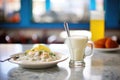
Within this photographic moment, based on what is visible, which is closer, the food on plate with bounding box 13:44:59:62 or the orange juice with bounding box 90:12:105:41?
the food on plate with bounding box 13:44:59:62

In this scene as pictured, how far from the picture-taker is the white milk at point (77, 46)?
3.76 feet

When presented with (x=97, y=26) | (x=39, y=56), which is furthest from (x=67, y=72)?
(x=97, y=26)

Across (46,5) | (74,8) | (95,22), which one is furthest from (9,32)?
(95,22)

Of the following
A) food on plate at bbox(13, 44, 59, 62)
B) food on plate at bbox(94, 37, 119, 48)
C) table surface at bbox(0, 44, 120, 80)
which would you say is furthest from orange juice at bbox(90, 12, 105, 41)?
food on plate at bbox(13, 44, 59, 62)

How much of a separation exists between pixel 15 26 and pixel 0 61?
2471 millimetres

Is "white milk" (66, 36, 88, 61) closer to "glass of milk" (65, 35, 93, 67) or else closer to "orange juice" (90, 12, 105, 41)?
"glass of milk" (65, 35, 93, 67)

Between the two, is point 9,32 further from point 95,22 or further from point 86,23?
point 95,22

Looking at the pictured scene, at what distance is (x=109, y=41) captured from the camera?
1.47 meters

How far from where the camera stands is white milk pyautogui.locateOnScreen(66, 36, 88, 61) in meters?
1.15

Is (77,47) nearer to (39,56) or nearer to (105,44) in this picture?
(39,56)

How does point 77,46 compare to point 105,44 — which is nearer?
point 77,46

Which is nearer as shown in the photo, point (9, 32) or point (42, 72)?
point (42, 72)

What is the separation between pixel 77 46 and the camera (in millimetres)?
1149

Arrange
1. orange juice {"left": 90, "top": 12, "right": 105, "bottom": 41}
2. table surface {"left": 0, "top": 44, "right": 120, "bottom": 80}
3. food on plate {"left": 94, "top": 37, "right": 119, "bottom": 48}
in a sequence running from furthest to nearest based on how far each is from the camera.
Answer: orange juice {"left": 90, "top": 12, "right": 105, "bottom": 41} → food on plate {"left": 94, "top": 37, "right": 119, "bottom": 48} → table surface {"left": 0, "top": 44, "right": 120, "bottom": 80}
